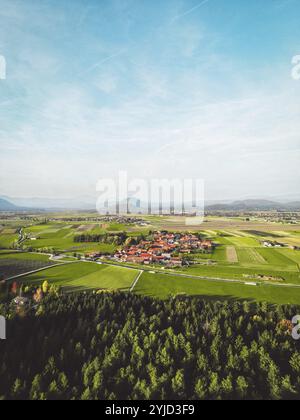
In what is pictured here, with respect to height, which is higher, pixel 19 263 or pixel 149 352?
pixel 19 263

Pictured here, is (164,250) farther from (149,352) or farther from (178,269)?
(149,352)

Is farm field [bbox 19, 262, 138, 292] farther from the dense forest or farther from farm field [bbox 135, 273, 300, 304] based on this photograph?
the dense forest

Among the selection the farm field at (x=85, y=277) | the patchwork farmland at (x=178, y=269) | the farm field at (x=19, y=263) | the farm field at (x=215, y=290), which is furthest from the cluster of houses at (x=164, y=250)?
the farm field at (x=19, y=263)

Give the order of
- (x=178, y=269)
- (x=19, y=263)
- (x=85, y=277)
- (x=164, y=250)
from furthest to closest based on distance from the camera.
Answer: (x=164, y=250) < (x=19, y=263) < (x=178, y=269) < (x=85, y=277)

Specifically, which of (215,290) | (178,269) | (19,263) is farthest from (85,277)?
(215,290)

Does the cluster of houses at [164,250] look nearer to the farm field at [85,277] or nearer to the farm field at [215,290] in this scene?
the farm field at [85,277]
